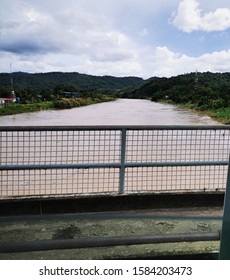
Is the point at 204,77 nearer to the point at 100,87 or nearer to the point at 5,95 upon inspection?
the point at 5,95

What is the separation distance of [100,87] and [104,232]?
423 feet

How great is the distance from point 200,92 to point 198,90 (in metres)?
2.69

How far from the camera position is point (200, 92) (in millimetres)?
56500

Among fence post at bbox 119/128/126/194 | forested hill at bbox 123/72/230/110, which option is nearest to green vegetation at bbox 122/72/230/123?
forested hill at bbox 123/72/230/110

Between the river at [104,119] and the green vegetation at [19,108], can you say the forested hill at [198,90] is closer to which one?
the river at [104,119]

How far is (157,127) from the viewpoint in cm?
385

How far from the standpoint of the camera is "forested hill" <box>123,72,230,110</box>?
46.8 meters

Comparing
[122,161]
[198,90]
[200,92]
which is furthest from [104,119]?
[198,90]

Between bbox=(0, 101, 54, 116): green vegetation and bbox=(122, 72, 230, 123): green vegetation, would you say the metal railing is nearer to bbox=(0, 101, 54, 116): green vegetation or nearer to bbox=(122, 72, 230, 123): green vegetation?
bbox=(122, 72, 230, 123): green vegetation

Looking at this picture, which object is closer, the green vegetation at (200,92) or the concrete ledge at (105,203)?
the concrete ledge at (105,203)

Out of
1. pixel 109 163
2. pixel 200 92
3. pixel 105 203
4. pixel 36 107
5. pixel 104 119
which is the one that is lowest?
pixel 104 119

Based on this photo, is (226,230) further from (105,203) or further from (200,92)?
(200,92)

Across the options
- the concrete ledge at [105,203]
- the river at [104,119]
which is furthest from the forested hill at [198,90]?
the concrete ledge at [105,203]

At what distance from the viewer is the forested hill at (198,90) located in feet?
154
